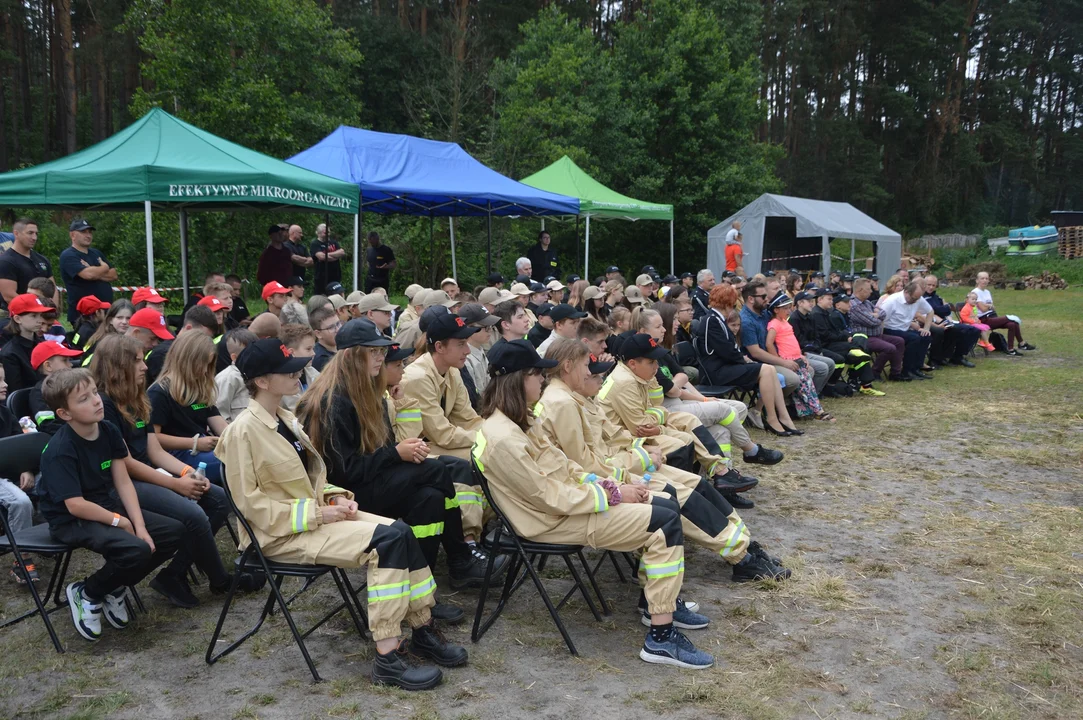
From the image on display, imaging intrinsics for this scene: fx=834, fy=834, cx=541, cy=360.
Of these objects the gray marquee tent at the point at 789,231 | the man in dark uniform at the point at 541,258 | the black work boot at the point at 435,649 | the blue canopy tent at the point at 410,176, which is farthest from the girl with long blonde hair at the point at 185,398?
the gray marquee tent at the point at 789,231

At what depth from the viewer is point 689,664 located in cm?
366

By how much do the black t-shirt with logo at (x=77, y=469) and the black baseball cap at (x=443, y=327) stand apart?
1646mm

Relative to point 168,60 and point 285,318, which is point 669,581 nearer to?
point 285,318

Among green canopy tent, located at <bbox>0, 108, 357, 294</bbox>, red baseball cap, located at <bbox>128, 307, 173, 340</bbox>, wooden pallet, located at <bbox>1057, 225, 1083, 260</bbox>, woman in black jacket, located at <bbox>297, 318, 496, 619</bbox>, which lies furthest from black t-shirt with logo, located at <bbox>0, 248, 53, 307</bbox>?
wooden pallet, located at <bbox>1057, 225, 1083, 260</bbox>

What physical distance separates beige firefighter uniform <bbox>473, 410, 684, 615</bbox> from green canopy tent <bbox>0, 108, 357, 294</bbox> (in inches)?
226

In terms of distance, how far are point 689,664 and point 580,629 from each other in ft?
2.04

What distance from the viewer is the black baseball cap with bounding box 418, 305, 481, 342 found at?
4645 mm

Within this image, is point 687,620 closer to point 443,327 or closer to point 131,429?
point 443,327

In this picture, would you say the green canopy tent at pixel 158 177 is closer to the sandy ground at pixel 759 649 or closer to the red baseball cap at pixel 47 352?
the red baseball cap at pixel 47 352

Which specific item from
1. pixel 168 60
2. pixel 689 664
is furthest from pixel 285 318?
pixel 168 60

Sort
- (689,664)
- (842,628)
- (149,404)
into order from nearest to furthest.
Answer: (689,664), (842,628), (149,404)

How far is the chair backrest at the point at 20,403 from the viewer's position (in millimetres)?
4699

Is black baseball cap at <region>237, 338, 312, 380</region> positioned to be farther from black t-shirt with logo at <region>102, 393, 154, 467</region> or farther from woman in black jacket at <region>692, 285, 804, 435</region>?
woman in black jacket at <region>692, 285, 804, 435</region>

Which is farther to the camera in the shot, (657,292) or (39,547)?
(657,292)
